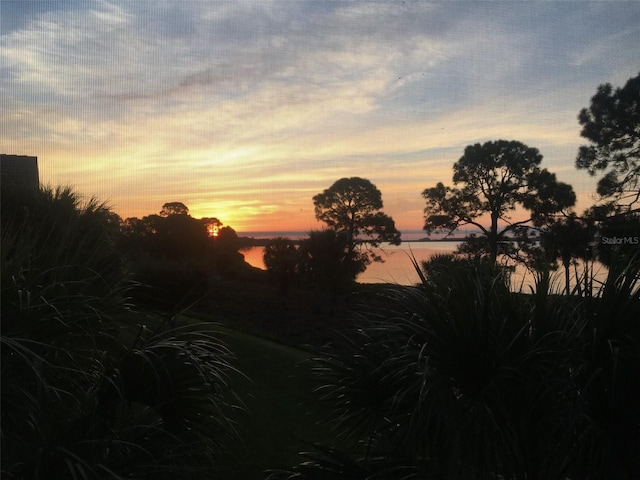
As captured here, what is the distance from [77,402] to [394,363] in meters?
2.11

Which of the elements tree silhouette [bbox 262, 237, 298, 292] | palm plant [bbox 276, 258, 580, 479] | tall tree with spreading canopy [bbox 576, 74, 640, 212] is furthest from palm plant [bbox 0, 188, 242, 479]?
tree silhouette [bbox 262, 237, 298, 292]

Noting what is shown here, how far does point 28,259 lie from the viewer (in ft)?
11.0

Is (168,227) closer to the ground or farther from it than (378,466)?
farther from it

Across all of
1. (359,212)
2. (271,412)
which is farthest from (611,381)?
(359,212)

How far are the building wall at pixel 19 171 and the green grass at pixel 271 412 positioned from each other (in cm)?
601

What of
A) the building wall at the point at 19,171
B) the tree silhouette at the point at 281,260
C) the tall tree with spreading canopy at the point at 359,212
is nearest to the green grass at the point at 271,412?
the building wall at the point at 19,171

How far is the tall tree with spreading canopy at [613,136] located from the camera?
569 inches

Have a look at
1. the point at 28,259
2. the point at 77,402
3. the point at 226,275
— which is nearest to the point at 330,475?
the point at 77,402

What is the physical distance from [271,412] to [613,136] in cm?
1355

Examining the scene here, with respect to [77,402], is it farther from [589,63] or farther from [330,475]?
[589,63]

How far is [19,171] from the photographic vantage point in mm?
11945

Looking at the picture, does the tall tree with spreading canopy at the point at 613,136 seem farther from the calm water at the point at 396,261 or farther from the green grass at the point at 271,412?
the green grass at the point at 271,412

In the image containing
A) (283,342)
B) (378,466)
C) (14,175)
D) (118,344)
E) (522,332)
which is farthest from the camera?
(283,342)

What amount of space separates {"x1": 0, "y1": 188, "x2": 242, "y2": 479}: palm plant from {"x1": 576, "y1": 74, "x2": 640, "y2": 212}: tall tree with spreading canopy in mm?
14303
